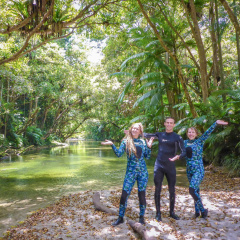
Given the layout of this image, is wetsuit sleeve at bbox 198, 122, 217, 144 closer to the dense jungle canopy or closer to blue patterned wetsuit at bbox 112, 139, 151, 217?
blue patterned wetsuit at bbox 112, 139, 151, 217

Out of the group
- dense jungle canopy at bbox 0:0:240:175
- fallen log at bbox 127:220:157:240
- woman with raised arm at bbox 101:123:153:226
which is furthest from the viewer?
dense jungle canopy at bbox 0:0:240:175

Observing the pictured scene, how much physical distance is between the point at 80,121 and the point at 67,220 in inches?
1398

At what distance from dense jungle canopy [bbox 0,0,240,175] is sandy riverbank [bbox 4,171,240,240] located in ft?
11.9

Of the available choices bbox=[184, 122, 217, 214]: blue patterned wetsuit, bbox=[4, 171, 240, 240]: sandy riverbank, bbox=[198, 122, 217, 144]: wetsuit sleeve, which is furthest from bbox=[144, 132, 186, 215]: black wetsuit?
bbox=[4, 171, 240, 240]: sandy riverbank

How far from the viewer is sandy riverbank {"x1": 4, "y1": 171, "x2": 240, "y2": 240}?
3.84m

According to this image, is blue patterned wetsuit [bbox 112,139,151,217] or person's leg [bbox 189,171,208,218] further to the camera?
person's leg [bbox 189,171,208,218]

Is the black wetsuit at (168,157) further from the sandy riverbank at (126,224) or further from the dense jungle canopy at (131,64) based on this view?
the dense jungle canopy at (131,64)

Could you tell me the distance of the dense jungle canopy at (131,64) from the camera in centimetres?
908

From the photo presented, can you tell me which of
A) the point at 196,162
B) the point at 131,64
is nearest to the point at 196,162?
the point at 196,162

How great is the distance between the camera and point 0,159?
54.1 ft

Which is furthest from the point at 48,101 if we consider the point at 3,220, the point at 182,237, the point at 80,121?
the point at 182,237

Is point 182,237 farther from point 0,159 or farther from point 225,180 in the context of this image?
point 0,159

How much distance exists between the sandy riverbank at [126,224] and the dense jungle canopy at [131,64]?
363 centimetres

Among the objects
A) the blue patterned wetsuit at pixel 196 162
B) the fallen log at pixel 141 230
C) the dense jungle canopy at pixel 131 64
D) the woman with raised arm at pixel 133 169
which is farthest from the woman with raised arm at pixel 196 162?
the dense jungle canopy at pixel 131 64
